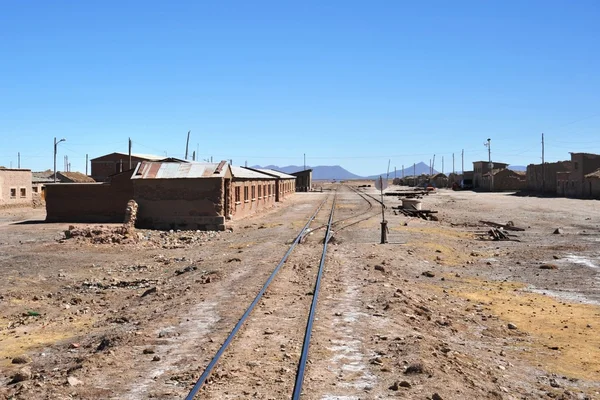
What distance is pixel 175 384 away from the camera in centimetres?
743

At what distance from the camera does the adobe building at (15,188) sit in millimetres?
50978

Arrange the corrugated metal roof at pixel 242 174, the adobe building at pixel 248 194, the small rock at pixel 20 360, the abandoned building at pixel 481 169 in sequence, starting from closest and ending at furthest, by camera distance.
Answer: the small rock at pixel 20 360 → the adobe building at pixel 248 194 → the corrugated metal roof at pixel 242 174 → the abandoned building at pixel 481 169

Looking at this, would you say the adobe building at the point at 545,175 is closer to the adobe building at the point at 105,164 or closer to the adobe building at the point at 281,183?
the adobe building at the point at 281,183

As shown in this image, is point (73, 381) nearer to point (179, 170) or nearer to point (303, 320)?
point (303, 320)

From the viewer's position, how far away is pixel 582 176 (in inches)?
2689

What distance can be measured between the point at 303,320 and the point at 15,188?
4892cm

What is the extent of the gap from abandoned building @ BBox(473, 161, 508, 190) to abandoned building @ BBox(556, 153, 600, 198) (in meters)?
35.6

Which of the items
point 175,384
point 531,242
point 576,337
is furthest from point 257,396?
point 531,242

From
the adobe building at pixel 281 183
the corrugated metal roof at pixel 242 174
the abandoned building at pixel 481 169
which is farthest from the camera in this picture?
the abandoned building at pixel 481 169

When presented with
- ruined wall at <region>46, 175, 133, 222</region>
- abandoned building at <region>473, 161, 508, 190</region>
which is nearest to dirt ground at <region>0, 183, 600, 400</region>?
ruined wall at <region>46, 175, 133, 222</region>

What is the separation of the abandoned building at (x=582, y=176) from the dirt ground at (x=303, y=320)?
45.9m

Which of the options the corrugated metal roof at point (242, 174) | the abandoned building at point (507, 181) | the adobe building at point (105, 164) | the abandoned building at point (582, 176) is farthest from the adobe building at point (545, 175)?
the adobe building at point (105, 164)

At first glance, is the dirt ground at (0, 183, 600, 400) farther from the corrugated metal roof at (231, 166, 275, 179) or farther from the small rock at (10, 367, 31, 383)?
the corrugated metal roof at (231, 166, 275, 179)

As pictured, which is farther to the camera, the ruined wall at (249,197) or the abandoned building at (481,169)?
the abandoned building at (481,169)
